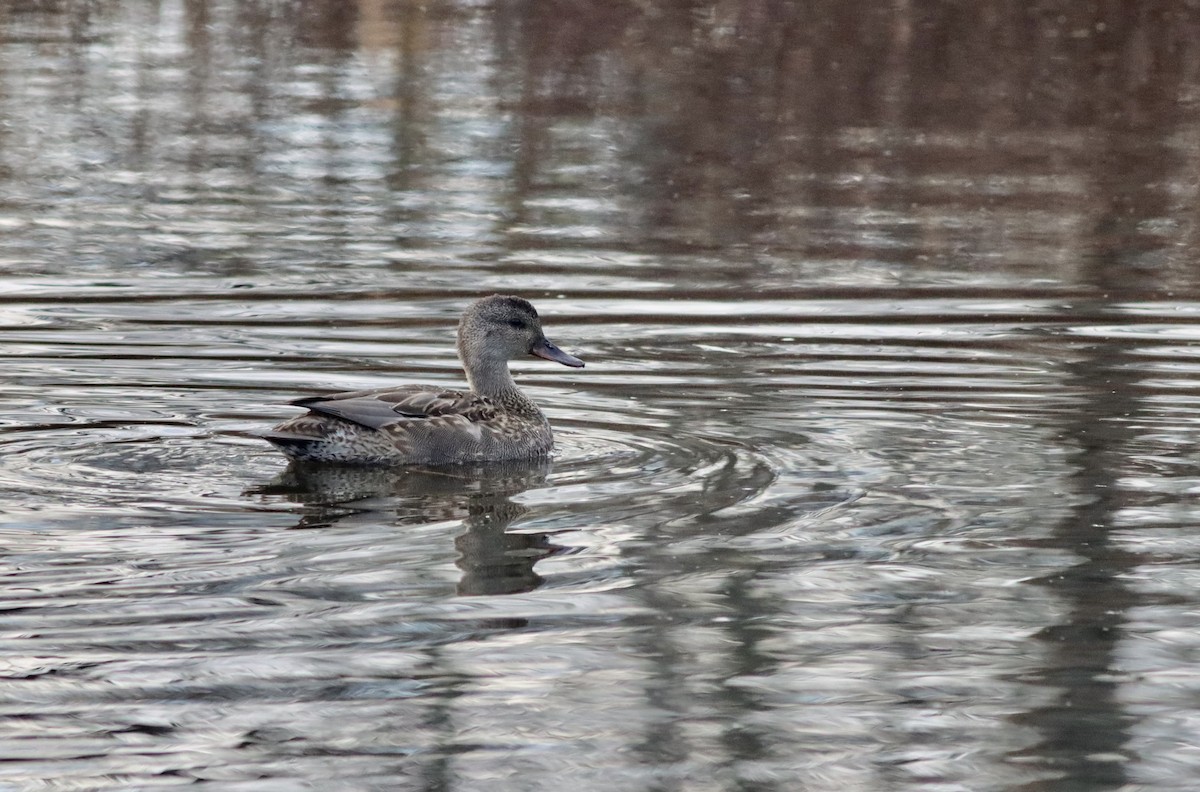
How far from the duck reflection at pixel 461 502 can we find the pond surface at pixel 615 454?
0.03 metres

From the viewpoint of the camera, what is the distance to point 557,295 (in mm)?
12727

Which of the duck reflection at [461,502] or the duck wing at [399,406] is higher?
the duck wing at [399,406]

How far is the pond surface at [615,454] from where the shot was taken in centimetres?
536

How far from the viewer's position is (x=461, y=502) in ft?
26.6

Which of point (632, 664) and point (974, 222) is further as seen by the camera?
point (974, 222)

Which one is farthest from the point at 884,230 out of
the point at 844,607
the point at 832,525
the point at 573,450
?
the point at 844,607

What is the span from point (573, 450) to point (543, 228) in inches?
251

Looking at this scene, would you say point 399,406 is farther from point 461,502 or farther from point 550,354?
point 550,354

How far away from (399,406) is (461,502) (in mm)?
735

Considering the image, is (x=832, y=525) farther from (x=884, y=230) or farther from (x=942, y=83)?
(x=942, y=83)

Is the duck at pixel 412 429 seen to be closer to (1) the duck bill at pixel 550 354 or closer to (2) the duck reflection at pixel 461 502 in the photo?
(2) the duck reflection at pixel 461 502

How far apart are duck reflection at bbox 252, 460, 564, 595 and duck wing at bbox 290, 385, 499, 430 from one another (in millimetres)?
219

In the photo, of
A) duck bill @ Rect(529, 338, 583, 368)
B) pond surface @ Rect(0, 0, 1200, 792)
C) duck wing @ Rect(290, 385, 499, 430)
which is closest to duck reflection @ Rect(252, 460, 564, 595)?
pond surface @ Rect(0, 0, 1200, 792)

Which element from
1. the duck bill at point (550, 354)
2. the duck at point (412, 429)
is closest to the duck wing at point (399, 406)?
the duck at point (412, 429)
